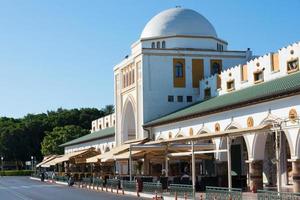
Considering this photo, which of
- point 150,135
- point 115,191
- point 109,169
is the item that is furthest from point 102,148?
point 115,191

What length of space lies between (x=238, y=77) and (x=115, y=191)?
1270 cm

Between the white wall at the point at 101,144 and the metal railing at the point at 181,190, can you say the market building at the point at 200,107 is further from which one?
the metal railing at the point at 181,190

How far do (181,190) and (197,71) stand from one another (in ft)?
83.9

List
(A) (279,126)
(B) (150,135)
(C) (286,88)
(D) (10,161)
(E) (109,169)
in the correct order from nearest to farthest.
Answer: (A) (279,126) < (C) (286,88) < (B) (150,135) < (E) (109,169) < (D) (10,161)

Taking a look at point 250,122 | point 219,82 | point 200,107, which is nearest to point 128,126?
point 219,82

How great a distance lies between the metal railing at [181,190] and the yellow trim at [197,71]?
78.1 feet

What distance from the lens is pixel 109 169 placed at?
74688 mm

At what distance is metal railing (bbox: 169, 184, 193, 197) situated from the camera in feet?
102

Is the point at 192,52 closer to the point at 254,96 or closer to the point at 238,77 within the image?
the point at 238,77

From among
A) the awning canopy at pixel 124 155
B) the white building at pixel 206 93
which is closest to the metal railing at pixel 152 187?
the white building at pixel 206 93

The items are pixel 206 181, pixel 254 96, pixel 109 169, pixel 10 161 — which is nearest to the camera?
pixel 254 96

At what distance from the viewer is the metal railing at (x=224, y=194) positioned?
81.1 ft

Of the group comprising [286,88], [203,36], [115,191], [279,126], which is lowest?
[115,191]

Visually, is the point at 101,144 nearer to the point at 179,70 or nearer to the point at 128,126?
the point at 128,126
